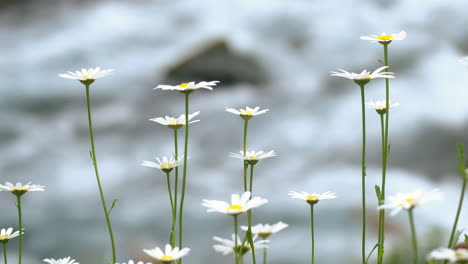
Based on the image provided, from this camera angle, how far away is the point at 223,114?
298cm

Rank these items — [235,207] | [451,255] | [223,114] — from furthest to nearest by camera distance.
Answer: [223,114] → [235,207] → [451,255]

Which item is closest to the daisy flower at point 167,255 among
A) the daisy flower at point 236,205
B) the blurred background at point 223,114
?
the daisy flower at point 236,205

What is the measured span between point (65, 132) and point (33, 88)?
0.29 meters

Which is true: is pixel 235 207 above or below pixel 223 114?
below

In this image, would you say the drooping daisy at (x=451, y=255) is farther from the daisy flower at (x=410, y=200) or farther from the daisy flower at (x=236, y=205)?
the daisy flower at (x=236, y=205)

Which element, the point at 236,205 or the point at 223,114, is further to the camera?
the point at 223,114

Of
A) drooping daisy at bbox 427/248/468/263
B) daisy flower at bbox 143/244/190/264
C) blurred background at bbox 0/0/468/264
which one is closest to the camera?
drooping daisy at bbox 427/248/468/263

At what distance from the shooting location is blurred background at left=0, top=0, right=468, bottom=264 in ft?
8.49

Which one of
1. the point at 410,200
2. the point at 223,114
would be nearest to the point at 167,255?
the point at 410,200

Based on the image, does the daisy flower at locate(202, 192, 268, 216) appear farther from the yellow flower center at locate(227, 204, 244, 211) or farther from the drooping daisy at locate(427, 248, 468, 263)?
the drooping daisy at locate(427, 248, 468, 263)

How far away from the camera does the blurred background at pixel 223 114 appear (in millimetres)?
2588

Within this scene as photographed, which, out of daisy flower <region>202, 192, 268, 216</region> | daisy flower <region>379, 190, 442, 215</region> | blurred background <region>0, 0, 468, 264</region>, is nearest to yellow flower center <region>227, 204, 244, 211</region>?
daisy flower <region>202, 192, 268, 216</region>

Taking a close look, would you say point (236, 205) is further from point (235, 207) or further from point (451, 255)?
point (451, 255)

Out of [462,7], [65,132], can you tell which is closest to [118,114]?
[65,132]
